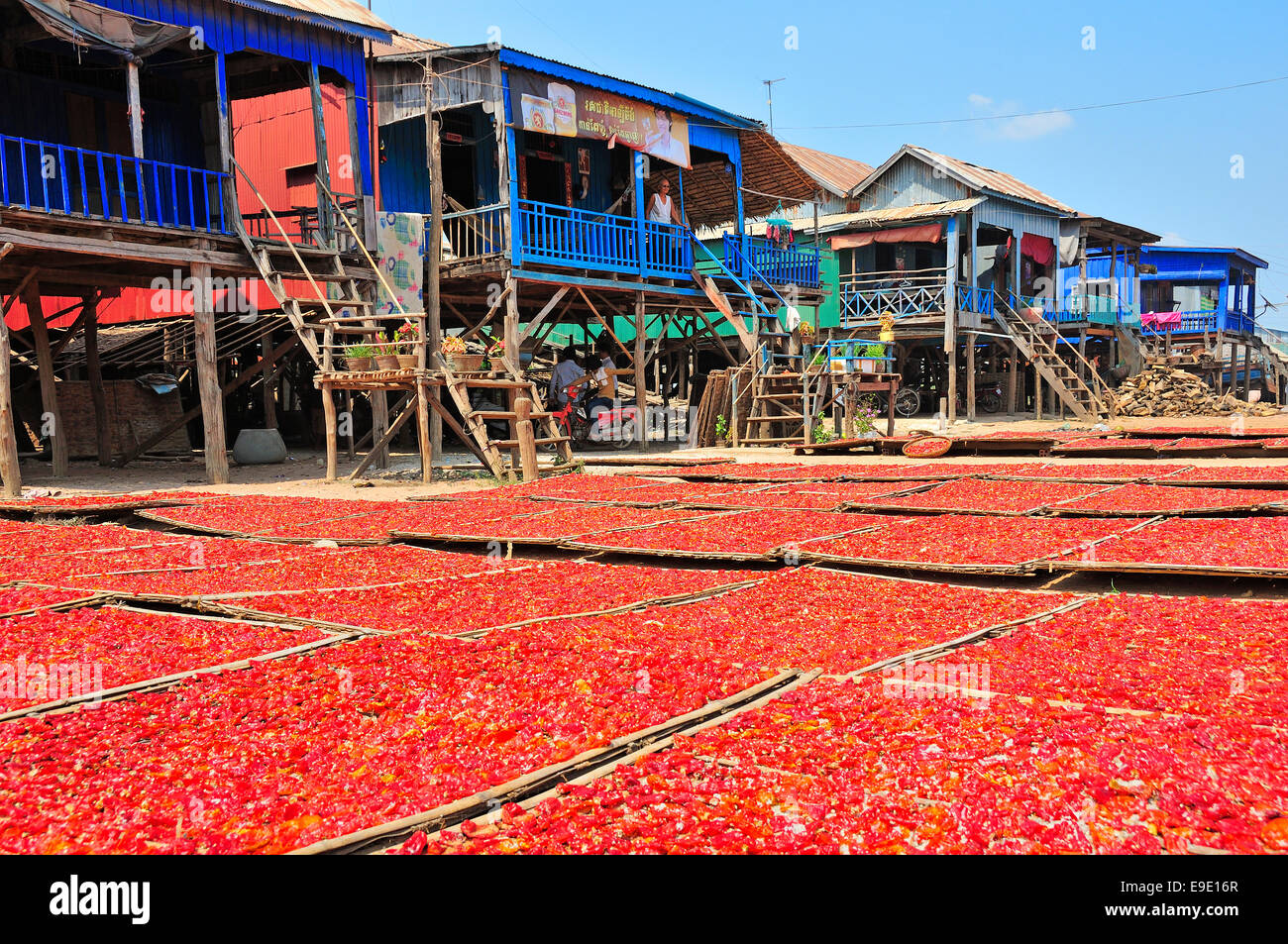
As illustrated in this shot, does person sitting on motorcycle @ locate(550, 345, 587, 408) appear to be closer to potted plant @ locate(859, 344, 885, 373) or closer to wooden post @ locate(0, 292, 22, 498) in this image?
potted plant @ locate(859, 344, 885, 373)

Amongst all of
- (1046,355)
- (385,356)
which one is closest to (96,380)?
(385,356)

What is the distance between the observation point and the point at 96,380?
16125 mm

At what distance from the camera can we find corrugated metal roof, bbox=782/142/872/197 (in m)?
27.6

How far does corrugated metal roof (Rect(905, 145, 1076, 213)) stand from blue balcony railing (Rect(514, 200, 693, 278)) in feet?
33.8

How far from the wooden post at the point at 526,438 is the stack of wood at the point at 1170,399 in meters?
20.2

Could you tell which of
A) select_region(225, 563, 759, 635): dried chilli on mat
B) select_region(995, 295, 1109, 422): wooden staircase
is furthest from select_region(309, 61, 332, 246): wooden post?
select_region(995, 295, 1109, 422): wooden staircase

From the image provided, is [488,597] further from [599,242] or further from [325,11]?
[599,242]

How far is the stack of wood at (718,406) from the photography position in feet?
60.6

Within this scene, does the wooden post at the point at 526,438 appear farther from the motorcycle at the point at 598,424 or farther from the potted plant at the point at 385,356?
the motorcycle at the point at 598,424

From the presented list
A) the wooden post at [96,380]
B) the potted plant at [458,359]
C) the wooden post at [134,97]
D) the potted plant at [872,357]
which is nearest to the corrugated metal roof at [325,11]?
the wooden post at [134,97]

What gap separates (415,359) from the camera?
12.4m
